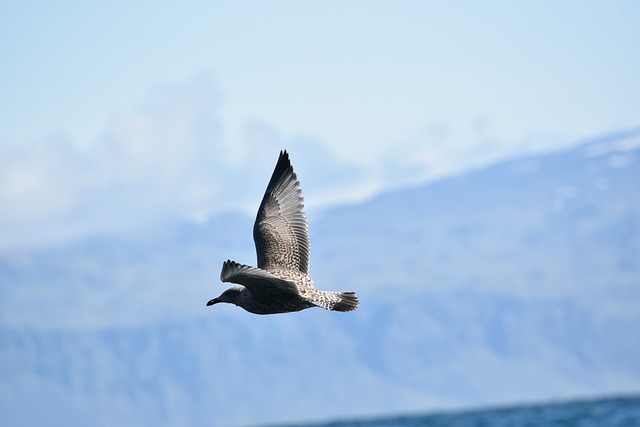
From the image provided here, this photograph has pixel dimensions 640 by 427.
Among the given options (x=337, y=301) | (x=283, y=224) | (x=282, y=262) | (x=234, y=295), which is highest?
(x=283, y=224)

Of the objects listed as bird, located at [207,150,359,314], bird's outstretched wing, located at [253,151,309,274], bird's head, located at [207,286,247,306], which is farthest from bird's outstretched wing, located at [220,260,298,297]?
bird's outstretched wing, located at [253,151,309,274]

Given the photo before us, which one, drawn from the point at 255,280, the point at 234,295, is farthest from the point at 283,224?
the point at 255,280

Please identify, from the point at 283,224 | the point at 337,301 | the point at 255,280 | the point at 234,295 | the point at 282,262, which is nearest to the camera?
the point at 255,280

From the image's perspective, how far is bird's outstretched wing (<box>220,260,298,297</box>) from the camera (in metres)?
15.9

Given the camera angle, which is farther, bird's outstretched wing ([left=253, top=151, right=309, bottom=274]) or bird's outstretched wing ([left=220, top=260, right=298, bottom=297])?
bird's outstretched wing ([left=253, top=151, right=309, bottom=274])

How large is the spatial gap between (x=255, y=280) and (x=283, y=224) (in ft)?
13.5

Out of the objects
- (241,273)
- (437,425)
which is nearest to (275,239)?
(241,273)

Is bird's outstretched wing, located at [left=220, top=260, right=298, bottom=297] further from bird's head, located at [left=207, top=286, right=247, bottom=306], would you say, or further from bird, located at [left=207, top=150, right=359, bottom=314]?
bird's head, located at [left=207, top=286, right=247, bottom=306]

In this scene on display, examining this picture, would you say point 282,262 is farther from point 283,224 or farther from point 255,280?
point 255,280

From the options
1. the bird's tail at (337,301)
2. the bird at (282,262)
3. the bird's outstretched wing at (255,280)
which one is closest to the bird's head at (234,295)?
the bird at (282,262)

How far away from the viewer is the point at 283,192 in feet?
69.3

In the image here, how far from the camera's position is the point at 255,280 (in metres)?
17.0

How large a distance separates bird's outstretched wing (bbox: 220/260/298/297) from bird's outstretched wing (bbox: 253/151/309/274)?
2.68 m

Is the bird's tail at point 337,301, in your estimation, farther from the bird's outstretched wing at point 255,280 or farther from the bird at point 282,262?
the bird's outstretched wing at point 255,280
